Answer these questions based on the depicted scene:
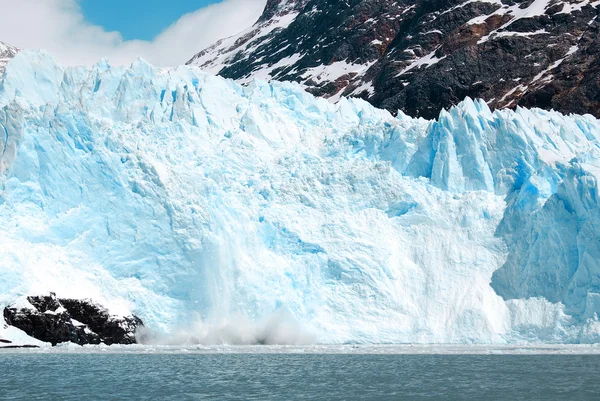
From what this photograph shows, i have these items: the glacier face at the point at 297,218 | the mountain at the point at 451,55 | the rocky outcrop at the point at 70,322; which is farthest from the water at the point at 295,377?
the mountain at the point at 451,55

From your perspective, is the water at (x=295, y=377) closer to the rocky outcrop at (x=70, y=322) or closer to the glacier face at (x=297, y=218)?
the rocky outcrop at (x=70, y=322)

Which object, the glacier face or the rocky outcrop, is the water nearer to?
the rocky outcrop

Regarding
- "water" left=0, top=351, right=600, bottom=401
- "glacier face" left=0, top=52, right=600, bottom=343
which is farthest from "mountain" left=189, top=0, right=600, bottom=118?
"water" left=0, top=351, right=600, bottom=401

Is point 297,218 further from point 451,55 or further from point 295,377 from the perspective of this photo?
point 451,55

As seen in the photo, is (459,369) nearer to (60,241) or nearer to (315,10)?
(60,241)

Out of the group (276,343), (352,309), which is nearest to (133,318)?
(276,343)

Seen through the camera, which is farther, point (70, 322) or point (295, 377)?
point (70, 322)

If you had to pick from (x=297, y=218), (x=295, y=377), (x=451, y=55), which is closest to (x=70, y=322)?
(x=297, y=218)
